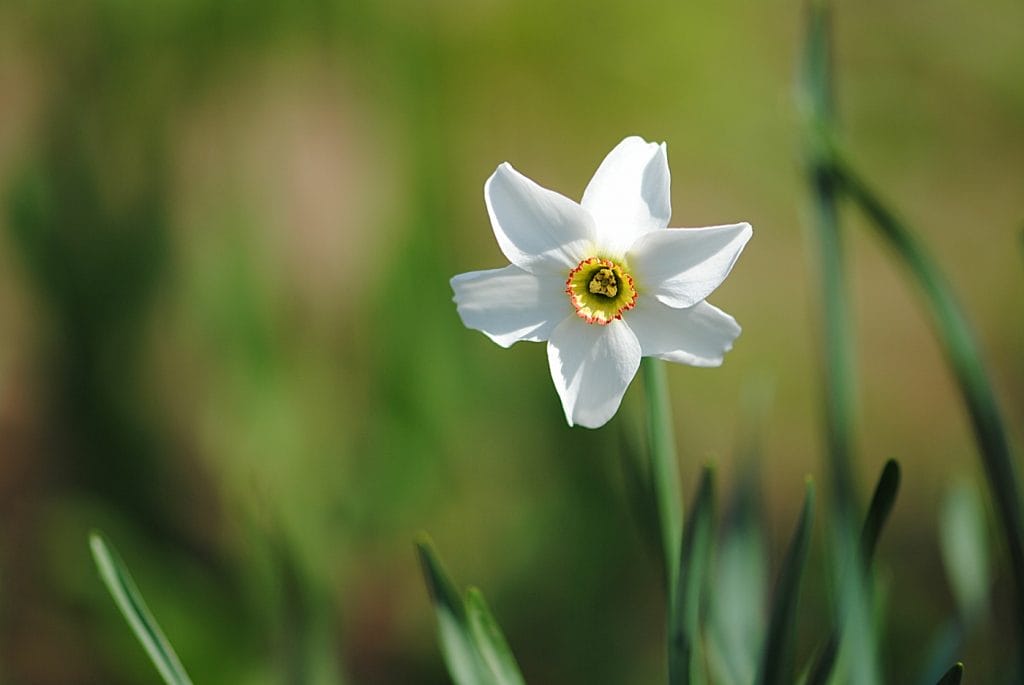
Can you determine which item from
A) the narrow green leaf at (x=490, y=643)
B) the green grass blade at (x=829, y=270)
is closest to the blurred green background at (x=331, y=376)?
the green grass blade at (x=829, y=270)

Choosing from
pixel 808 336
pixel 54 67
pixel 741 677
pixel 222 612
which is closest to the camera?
pixel 741 677

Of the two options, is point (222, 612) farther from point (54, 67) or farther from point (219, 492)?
point (54, 67)

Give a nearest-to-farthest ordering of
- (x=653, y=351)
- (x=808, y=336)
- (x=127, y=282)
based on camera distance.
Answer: (x=653, y=351) < (x=127, y=282) < (x=808, y=336)

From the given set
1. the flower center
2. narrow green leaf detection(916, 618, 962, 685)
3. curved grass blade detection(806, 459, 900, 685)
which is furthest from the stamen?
narrow green leaf detection(916, 618, 962, 685)

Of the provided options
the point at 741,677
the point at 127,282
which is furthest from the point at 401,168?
the point at 741,677

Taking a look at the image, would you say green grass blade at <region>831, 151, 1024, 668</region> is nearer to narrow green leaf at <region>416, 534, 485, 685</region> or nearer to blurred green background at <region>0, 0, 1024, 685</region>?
blurred green background at <region>0, 0, 1024, 685</region>

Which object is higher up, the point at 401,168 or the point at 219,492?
the point at 401,168
